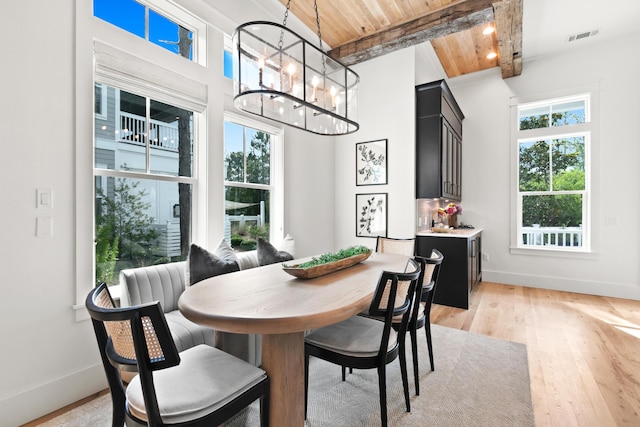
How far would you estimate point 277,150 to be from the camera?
3.77m

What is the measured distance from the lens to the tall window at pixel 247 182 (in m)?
3.21

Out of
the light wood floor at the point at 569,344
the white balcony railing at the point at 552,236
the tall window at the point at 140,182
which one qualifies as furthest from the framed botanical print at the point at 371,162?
the white balcony railing at the point at 552,236

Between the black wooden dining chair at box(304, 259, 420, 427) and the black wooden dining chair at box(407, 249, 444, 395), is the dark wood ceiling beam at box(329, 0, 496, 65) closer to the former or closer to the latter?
the black wooden dining chair at box(407, 249, 444, 395)

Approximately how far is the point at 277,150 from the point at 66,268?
7.95 feet

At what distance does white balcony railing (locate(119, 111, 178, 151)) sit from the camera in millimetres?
2389

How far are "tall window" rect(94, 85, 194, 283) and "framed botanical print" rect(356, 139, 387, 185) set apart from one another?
2.55 meters

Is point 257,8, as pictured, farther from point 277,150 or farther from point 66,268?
point 66,268

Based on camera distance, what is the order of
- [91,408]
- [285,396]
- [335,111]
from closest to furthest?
[285,396] → [91,408] → [335,111]

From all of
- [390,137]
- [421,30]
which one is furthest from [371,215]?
[421,30]

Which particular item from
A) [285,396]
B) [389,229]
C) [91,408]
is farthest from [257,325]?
[389,229]

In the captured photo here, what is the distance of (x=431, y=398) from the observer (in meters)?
1.97

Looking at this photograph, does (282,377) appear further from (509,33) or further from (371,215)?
(509,33)

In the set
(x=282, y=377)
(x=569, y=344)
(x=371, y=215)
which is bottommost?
(x=569, y=344)

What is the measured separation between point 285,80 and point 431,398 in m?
→ 2.35
